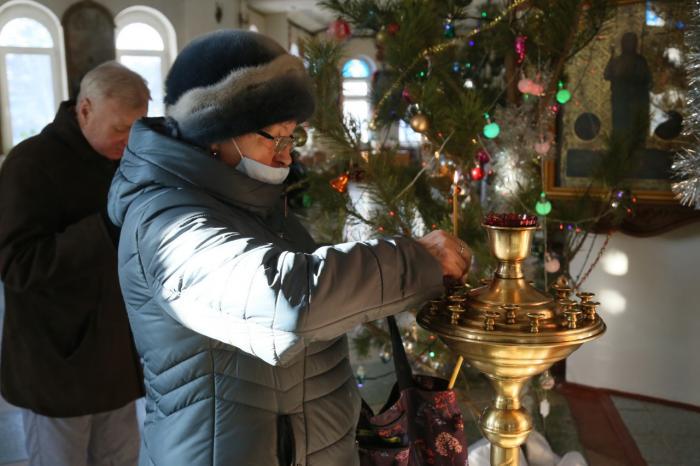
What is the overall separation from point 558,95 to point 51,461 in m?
2.10

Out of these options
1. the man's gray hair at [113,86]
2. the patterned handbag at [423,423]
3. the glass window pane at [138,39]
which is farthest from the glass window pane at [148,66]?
the patterned handbag at [423,423]

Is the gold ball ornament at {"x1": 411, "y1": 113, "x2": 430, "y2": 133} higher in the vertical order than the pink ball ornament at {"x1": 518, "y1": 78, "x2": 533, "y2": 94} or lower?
lower

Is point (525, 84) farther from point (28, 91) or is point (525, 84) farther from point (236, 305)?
point (28, 91)

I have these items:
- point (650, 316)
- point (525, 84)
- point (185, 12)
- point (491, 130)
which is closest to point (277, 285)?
point (491, 130)

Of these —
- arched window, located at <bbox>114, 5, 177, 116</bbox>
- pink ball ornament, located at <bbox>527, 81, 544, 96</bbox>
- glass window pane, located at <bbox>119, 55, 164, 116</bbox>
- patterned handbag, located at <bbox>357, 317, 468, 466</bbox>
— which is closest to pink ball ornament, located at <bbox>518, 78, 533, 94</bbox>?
pink ball ornament, located at <bbox>527, 81, 544, 96</bbox>

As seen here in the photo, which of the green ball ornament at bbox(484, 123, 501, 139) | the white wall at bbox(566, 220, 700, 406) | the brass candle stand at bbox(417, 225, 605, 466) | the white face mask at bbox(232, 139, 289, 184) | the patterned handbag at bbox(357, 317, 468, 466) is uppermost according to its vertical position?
the green ball ornament at bbox(484, 123, 501, 139)

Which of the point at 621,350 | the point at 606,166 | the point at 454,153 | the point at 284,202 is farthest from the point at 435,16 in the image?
the point at 621,350

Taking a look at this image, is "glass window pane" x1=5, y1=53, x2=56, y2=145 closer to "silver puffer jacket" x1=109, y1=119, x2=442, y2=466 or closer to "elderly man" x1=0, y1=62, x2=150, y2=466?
"elderly man" x1=0, y1=62, x2=150, y2=466

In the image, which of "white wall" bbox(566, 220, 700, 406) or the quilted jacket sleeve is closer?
the quilted jacket sleeve

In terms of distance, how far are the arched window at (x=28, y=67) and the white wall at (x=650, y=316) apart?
9.19 meters

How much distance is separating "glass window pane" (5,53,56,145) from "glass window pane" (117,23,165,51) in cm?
117

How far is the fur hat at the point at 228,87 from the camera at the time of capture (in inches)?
46.7

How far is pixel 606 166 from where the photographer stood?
8.71 ft

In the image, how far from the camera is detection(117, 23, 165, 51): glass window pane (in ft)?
35.6
